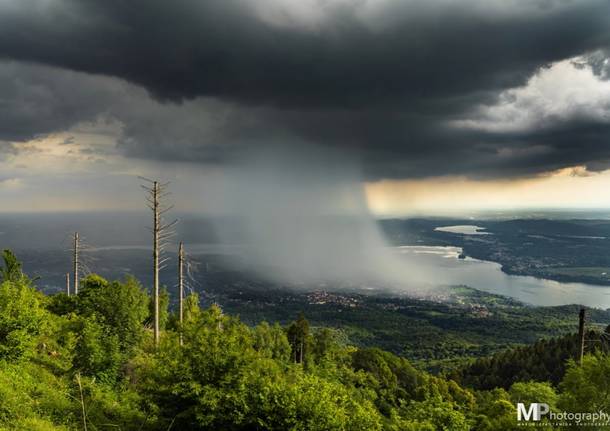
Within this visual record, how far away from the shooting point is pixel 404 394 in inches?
1852

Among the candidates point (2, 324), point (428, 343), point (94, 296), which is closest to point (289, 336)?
point (94, 296)

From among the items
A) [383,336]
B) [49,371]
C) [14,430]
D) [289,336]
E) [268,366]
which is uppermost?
[268,366]

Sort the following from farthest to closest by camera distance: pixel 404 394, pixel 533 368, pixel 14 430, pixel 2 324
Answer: pixel 533 368 → pixel 404 394 → pixel 2 324 → pixel 14 430

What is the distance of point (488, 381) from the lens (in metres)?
76.0

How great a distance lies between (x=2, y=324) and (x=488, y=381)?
277 feet

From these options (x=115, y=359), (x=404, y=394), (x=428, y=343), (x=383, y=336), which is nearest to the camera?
(x=115, y=359)

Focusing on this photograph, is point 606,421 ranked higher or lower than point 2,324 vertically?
lower

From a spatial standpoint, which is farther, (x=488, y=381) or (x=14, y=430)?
(x=488, y=381)

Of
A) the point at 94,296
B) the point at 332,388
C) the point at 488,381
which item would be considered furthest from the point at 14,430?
the point at 488,381

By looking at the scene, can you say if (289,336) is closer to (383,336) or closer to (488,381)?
(488,381)

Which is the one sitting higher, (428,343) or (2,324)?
(2,324)

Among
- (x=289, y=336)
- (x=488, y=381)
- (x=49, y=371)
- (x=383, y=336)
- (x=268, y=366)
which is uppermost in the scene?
(x=268, y=366)

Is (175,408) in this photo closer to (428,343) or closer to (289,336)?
(289,336)

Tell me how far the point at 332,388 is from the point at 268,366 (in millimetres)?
2254
